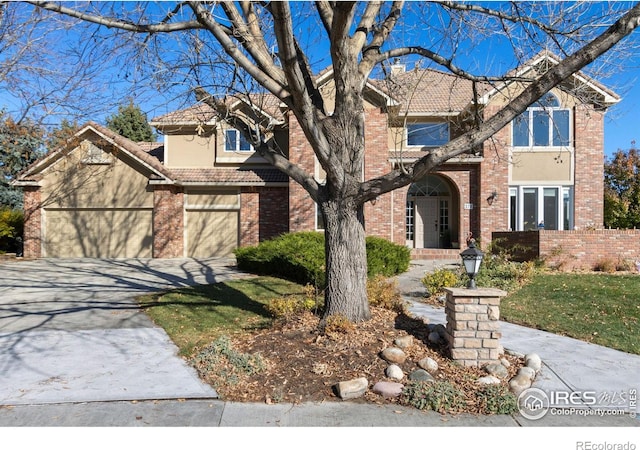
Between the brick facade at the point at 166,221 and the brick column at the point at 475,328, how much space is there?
15.1 m

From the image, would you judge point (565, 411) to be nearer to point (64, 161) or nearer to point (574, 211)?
point (574, 211)

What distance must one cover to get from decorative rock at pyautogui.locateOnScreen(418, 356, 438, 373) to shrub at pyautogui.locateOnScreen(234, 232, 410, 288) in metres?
5.27

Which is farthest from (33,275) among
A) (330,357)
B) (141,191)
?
(330,357)

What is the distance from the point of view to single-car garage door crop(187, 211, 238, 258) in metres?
18.2

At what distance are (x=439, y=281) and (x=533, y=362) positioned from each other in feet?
15.2

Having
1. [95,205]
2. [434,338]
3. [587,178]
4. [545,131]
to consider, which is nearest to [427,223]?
[545,131]

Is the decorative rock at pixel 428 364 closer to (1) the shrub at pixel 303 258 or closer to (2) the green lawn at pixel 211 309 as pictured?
(2) the green lawn at pixel 211 309

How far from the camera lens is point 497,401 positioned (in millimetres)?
4066

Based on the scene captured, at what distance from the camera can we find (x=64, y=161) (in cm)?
1805

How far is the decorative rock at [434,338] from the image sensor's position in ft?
17.8

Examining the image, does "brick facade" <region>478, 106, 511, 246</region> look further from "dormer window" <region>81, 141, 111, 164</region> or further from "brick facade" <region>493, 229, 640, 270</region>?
"dormer window" <region>81, 141, 111, 164</region>

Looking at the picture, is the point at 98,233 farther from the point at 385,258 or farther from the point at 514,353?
the point at 514,353

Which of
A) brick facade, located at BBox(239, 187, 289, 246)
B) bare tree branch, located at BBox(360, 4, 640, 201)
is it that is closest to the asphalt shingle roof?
brick facade, located at BBox(239, 187, 289, 246)

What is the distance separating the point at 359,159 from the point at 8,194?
25.6m
